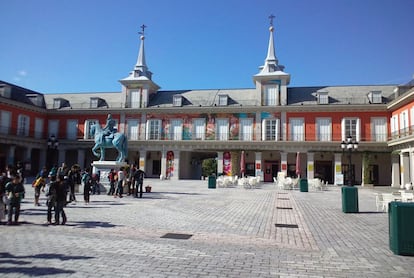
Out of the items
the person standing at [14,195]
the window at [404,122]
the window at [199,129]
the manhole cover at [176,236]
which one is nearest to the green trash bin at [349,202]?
the manhole cover at [176,236]

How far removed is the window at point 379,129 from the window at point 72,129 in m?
34.0

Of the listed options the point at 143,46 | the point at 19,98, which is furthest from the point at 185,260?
the point at 143,46

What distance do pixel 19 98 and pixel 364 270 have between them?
139ft

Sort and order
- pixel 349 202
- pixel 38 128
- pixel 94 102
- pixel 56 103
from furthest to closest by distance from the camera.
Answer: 1. pixel 56 103
2. pixel 94 102
3. pixel 38 128
4. pixel 349 202

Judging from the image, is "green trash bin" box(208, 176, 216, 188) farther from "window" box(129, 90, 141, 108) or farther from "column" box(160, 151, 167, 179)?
"window" box(129, 90, 141, 108)

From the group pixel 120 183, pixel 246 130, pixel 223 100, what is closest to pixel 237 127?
pixel 246 130

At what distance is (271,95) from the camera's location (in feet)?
122

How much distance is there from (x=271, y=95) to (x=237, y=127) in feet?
17.2

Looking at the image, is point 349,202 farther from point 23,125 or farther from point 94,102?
point 23,125

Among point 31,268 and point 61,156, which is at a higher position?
point 61,156

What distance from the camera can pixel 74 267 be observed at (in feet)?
17.2

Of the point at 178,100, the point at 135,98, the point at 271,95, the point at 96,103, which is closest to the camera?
the point at 271,95

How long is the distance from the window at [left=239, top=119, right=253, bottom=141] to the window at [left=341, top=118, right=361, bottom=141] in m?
9.55

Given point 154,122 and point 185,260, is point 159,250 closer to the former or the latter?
point 185,260
